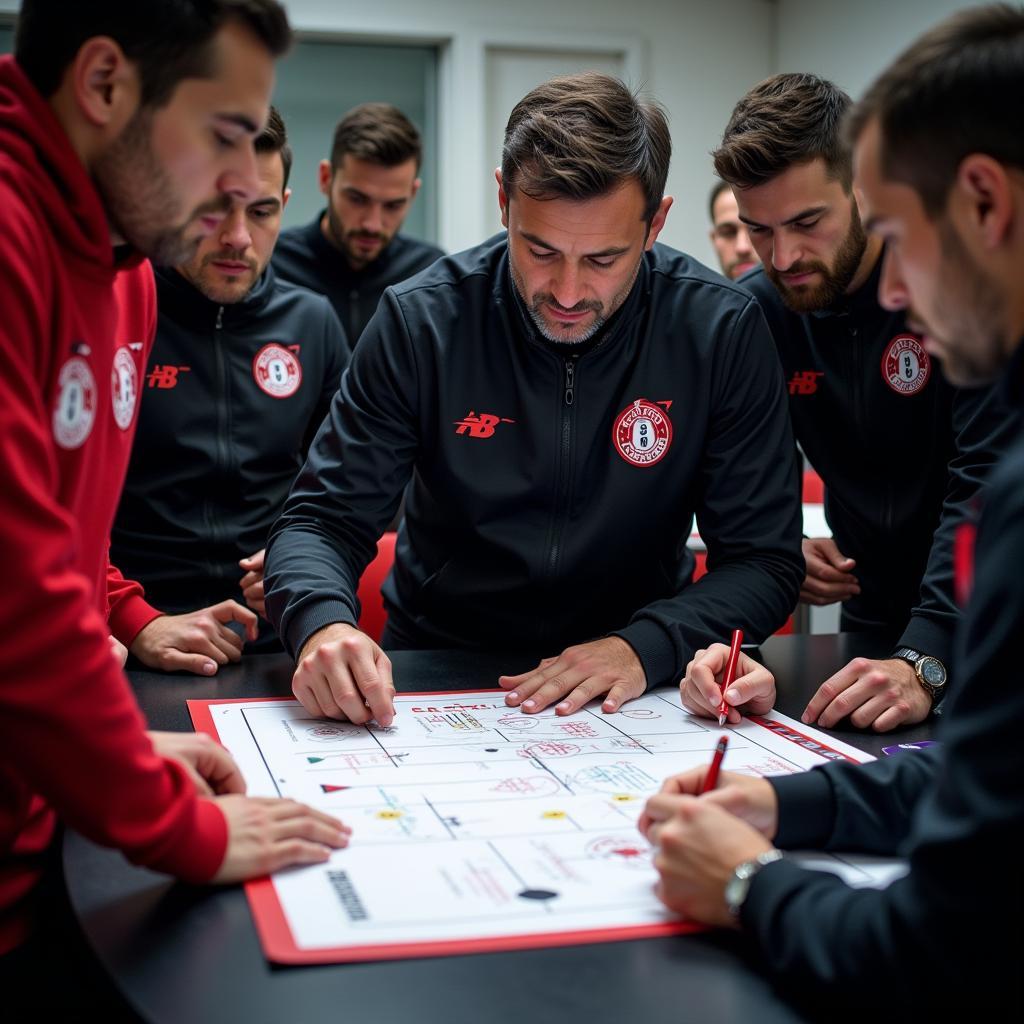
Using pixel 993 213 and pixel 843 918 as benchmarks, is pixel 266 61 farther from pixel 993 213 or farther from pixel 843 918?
pixel 843 918

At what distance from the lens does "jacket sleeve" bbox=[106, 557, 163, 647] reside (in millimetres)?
1621

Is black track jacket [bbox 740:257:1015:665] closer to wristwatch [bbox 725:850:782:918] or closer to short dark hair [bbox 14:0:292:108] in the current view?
wristwatch [bbox 725:850:782:918]

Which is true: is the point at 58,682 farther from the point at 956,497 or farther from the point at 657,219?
the point at 956,497

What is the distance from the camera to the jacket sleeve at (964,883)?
0.68m

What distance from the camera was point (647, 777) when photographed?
3.82 ft

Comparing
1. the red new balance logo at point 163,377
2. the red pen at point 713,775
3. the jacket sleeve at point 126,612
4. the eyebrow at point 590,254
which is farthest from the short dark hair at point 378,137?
the red pen at point 713,775

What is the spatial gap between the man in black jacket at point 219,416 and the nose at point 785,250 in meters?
0.94

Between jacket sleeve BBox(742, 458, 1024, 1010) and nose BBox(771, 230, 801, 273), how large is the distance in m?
1.25

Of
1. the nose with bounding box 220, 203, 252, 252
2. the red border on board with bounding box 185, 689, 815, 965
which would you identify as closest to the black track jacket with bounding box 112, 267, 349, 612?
the nose with bounding box 220, 203, 252, 252

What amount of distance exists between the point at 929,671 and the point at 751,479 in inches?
16.5

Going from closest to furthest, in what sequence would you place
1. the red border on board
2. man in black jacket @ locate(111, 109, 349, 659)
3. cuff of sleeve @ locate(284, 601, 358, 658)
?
the red border on board → cuff of sleeve @ locate(284, 601, 358, 658) → man in black jacket @ locate(111, 109, 349, 659)

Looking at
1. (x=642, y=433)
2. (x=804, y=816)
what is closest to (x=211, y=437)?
(x=642, y=433)

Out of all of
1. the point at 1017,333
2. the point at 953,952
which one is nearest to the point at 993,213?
the point at 1017,333

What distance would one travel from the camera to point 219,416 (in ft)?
7.19
